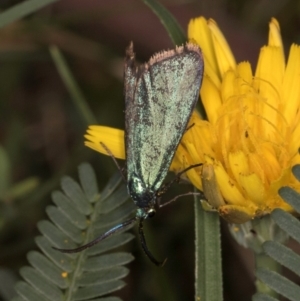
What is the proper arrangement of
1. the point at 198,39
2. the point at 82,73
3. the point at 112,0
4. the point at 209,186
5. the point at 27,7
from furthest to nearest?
1. the point at 82,73
2. the point at 112,0
3. the point at 27,7
4. the point at 198,39
5. the point at 209,186

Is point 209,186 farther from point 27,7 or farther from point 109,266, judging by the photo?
point 27,7

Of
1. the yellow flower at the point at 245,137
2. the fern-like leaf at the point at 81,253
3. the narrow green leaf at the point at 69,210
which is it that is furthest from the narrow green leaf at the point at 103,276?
the yellow flower at the point at 245,137

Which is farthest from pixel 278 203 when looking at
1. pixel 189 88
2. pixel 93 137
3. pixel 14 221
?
pixel 14 221

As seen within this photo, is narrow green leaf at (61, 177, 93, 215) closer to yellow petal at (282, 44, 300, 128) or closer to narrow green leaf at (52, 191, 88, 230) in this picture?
narrow green leaf at (52, 191, 88, 230)

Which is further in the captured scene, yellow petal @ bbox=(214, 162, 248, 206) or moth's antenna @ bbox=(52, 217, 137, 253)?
moth's antenna @ bbox=(52, 217, 137, 253)

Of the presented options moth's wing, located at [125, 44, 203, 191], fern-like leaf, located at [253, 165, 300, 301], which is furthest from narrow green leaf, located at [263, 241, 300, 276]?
moth's wing, located at [125, 44, 203, 191]

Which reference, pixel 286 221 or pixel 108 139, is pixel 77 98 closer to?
pixel 108 139

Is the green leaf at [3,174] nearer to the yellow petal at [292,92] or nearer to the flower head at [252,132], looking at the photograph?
A: the flower head at [252,132]
